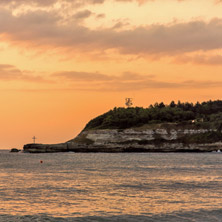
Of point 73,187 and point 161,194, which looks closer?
point 161,194

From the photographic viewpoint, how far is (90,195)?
43656 mm

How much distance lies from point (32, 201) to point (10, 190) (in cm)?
947

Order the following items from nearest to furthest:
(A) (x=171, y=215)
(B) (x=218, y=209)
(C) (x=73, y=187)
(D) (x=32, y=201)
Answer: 1. (A) (x=171, y=215)
2. (B) (x=218, y=209)
3. (D) (x=32, y=201)
4. (C) (x=73, y=187)

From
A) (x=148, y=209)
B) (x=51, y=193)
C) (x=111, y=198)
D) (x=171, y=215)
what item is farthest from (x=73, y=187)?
(x=171, y=215)

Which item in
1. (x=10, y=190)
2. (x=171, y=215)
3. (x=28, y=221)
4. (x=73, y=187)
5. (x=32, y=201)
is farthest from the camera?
(x=73, y=187)

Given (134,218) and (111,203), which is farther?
(111,203)

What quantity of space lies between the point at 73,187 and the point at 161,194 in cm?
1274

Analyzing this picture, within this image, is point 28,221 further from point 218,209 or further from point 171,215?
point 218,209

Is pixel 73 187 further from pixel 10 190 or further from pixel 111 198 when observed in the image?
pixel 111 198

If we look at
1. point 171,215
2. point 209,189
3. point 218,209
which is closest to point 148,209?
point 171,215

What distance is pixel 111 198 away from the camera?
136ft

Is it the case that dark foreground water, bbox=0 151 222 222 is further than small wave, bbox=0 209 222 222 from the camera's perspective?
Yes

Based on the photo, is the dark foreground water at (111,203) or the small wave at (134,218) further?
the dark foreground water at (111,203)

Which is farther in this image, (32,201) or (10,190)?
(10,190)
